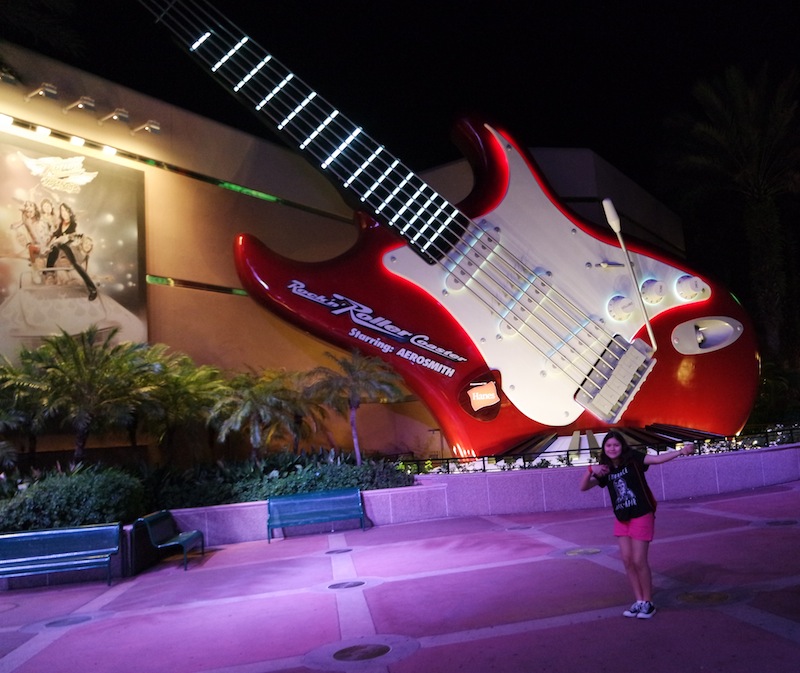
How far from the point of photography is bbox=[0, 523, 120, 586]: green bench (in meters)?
9.05

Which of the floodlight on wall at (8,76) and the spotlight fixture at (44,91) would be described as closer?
the floodlight on wall at (8,76)

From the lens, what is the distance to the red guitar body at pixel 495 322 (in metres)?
16.8

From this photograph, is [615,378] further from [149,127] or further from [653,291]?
[149,127]

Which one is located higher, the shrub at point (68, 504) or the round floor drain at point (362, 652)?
the shrub at point (68, 504)

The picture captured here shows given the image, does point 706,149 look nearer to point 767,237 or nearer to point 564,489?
point 767,237

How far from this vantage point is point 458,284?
57.0 feet

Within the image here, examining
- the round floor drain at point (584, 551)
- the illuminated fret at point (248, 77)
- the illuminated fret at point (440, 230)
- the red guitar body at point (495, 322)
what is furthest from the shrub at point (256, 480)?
the illuminated fret at point (248, 77)

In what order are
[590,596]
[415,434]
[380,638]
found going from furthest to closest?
[415,434], [590,596], [380,638]

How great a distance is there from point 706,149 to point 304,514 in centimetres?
2163

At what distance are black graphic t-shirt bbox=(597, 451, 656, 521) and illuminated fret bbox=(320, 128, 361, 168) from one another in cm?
1367

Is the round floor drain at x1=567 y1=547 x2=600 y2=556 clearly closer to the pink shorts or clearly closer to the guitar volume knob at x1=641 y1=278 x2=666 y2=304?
the pink shorts

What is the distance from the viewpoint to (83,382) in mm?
13328

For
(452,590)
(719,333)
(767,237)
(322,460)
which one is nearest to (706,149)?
(767,237)

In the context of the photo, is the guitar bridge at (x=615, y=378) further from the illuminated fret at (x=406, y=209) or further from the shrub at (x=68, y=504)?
the shrub at (x=68, y=504)
